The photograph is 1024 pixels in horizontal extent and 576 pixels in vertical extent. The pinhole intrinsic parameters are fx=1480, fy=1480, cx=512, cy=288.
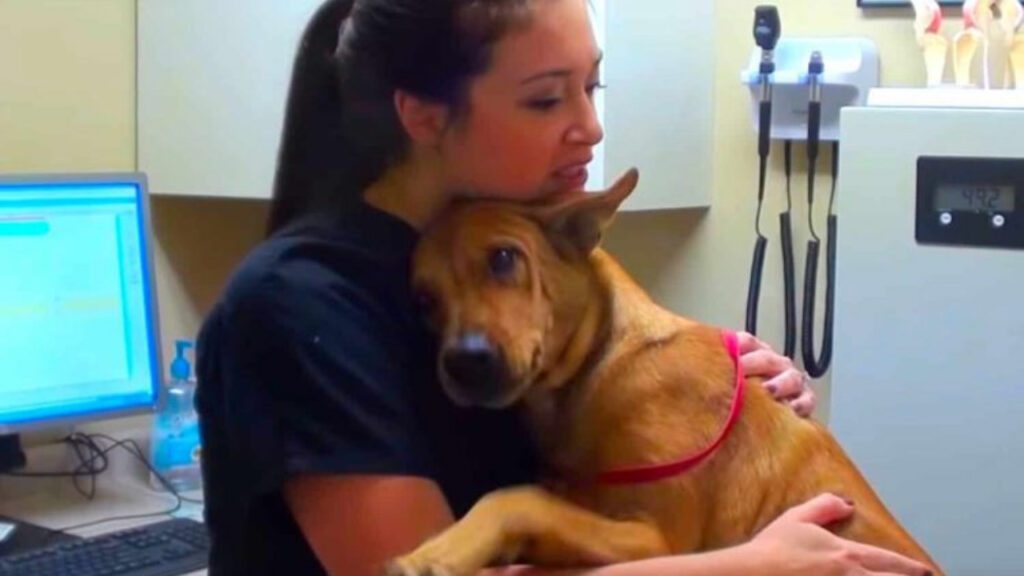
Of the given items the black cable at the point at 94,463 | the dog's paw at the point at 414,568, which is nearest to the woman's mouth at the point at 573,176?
the dog's paw at the point at 414,568

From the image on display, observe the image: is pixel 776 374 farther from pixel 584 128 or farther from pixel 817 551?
pixel 584 128

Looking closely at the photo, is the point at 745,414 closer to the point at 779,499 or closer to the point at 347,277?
the point at 779,499

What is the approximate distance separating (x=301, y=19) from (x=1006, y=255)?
108 centimetres

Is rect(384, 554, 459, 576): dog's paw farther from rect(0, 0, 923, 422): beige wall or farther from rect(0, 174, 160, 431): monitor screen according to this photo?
rect(0, 0, 923, 422): beige wall

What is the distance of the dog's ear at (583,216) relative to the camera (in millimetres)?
1351

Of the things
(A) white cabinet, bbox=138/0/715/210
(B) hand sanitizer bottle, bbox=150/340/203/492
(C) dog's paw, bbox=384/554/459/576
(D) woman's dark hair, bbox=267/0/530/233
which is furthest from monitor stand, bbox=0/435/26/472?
(C) dog's paw, bbox=384/554/459/576

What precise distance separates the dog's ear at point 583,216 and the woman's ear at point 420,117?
0.41 ft

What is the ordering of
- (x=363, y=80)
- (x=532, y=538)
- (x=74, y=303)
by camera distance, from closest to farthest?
1. (x=532, y=538)
2. (x=363, y=80)
3. (x=74, y=303)

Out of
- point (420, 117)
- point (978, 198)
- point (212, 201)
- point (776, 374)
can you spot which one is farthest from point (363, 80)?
point (212, 201)

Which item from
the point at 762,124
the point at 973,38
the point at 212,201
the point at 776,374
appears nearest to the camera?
the point at 776,374

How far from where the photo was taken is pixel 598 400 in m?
1.36

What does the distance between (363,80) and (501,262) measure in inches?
8.2

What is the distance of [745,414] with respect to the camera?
1425 millimetres

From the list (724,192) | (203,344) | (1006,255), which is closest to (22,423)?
(203,344)
